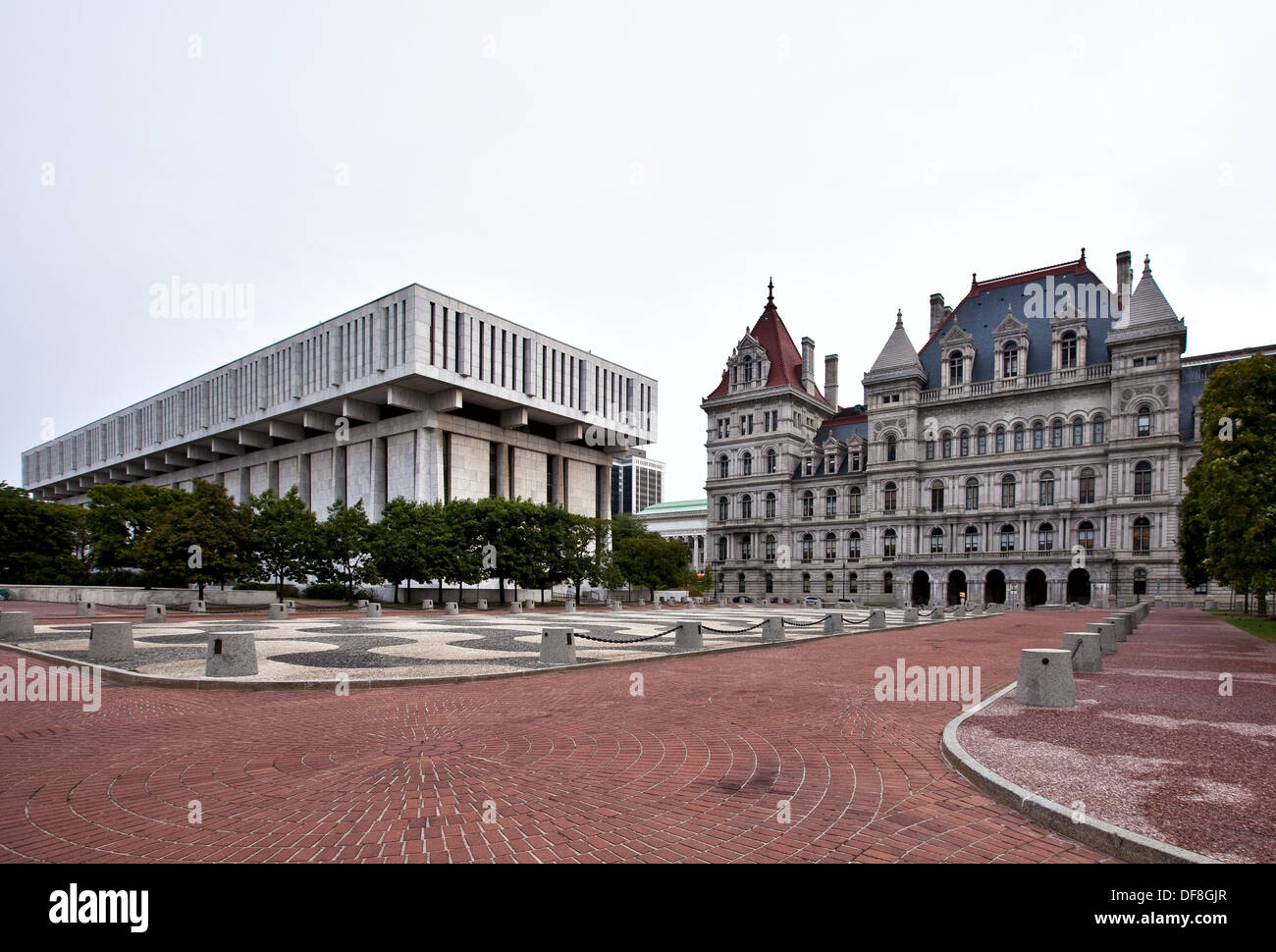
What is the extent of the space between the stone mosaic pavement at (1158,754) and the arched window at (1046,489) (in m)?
55.8

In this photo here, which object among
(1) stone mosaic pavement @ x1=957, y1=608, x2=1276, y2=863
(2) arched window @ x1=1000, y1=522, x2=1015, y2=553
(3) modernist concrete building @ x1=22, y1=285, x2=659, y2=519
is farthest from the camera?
(2) arched window @ x1=1000, y1=522, x2=1015, y2=553

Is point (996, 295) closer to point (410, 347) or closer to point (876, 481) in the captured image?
point (876, 481)

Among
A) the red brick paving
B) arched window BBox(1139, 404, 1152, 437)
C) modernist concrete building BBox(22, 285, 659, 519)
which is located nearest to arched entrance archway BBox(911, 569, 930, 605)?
arched window BBox(1139, 404, 1152, 437)

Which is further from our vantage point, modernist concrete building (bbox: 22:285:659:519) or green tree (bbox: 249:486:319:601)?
modernist concrete building (bbox: 22:285:659:519)

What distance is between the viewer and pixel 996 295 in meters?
72.2

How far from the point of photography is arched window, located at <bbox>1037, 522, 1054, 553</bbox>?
62.9 m

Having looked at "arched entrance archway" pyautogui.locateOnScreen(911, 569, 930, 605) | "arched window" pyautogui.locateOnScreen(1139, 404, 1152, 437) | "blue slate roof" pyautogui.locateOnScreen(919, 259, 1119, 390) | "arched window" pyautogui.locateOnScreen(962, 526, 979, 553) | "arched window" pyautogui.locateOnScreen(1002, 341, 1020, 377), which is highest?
"blue slate roof" pyautogui.locateOnScreen(919, 259, 1119, 390)

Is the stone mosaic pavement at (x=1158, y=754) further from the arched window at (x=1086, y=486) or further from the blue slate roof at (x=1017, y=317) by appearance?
the blue slate roof at (x=1017, y=317)

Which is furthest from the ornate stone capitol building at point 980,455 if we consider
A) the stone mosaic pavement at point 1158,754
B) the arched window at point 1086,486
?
the stone mosaic pavement at point 1158,754

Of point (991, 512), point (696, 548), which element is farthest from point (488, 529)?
point (696, 548)

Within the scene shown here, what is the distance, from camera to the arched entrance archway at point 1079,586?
61062 millimetres

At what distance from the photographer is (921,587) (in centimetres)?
7038

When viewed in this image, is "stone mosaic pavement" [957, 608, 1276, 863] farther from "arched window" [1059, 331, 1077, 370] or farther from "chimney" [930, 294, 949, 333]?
"chimney" [930, 294, 949, 333]

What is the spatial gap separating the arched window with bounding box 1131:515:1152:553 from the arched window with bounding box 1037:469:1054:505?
652 cm
